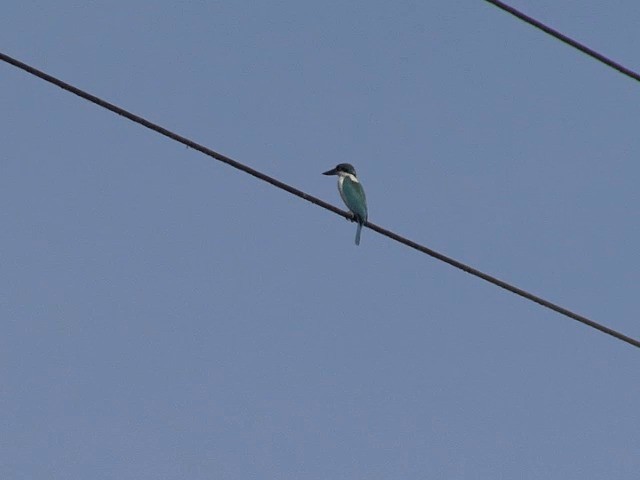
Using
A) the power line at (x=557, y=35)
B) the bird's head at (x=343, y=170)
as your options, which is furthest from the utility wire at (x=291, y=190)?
the bird's head at (x=343, y=170)

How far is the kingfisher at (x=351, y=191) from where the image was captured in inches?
595

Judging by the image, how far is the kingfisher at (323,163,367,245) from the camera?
49.6 feet

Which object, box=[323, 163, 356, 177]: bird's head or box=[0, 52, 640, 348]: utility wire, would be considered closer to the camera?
box=[0, 52, 640, 348]: utility wire

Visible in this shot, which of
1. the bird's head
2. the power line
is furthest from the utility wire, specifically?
the bird's head

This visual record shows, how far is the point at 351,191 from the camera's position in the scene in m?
16.4

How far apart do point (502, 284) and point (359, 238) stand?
5.83 metres

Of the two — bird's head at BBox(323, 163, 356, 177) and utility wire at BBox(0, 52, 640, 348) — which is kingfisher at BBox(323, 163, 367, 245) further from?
utility wire at BBox(0, 52, 640, 348)

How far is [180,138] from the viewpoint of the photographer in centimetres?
810

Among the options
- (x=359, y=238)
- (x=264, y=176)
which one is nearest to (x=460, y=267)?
(x=264, y=176)

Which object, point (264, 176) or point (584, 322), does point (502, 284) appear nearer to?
point (584, 322)

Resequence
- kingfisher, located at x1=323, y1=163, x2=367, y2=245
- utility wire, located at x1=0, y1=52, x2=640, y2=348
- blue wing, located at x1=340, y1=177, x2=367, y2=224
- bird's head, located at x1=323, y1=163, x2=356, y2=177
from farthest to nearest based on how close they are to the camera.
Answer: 1. bird's head, located at x1=323, y1=163, x2=356, y2=177
2. blue wing, located at x1=340, y1=177, x2=367, y2=224
3. kingfisher, located at x1=323, y1=163, x2=367, y2=245
4. utility wire, located at x1=0, y1=52, x2=640, y2=348

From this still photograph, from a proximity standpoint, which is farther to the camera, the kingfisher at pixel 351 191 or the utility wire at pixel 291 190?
the kingfisher at pixel 351 191

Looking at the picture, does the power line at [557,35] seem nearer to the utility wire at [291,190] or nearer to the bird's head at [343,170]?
the utility wire at [291,190]

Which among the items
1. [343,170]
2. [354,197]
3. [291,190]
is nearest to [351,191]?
[354,197]
